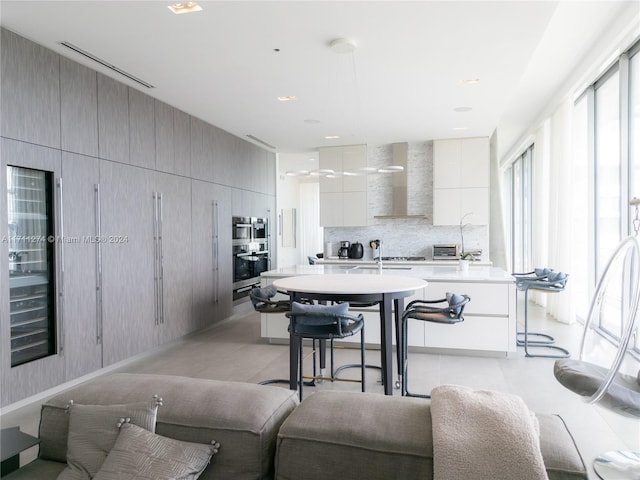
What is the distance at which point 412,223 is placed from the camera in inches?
287

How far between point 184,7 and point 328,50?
3.74ft

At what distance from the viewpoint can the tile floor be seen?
2843mm

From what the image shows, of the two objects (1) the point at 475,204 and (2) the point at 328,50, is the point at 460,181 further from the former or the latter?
(2) the point at 328,50

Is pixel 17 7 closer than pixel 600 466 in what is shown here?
No

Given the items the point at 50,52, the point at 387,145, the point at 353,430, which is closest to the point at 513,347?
the point at 353,430

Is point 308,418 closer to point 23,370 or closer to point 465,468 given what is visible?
point 465,468

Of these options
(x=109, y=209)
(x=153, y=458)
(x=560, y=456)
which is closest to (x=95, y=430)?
(x=153, y=458)

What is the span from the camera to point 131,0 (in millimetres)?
2742

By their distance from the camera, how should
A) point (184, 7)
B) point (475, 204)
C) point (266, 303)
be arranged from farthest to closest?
point (475, 204)
point (266, 303)
point (184, 7)

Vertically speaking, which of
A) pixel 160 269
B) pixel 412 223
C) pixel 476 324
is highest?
pixel 412 223

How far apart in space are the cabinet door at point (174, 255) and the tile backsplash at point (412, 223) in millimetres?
3120

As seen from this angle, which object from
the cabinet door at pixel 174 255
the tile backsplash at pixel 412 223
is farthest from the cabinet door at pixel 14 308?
the tile backsplash at pixel 412 223

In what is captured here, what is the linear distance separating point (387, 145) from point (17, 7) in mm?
5398

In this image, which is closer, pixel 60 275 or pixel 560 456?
pixel 560 456
